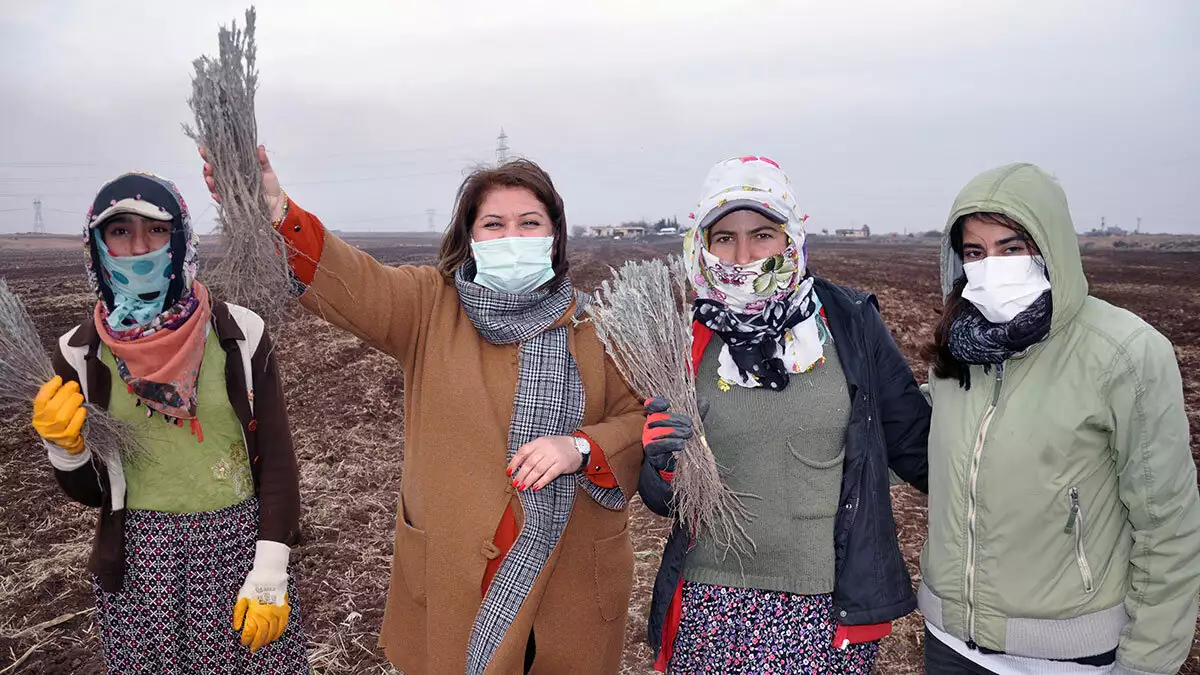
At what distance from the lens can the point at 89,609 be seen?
13.0 ft

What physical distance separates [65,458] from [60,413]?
6.5 inches

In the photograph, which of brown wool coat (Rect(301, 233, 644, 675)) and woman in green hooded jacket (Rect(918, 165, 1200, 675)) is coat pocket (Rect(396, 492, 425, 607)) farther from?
woman in green hooded jacket (Rect(918, 165, 1200, 675))

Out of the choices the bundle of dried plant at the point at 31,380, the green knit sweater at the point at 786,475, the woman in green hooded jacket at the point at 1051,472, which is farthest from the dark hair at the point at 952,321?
the bundle of dried plant at the point at 31,380

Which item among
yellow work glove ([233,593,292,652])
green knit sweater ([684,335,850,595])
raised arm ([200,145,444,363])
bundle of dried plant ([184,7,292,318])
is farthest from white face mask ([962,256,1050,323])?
yellow work glove ([233,593,292,652])

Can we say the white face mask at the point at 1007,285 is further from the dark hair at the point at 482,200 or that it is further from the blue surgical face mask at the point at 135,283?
the blue surgical face mask at the point at 135,283

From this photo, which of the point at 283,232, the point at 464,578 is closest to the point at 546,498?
the point at 464,578

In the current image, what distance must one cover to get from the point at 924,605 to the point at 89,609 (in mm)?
4172

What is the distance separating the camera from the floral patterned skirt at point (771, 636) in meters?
1.94

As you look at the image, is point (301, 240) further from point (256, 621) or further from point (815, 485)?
point (815, 485)

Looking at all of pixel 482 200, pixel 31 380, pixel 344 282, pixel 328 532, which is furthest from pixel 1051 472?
pixel 328 532

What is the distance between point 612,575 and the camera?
2096 millimetres

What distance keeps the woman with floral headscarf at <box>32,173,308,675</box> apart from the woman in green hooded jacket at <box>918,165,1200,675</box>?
1.89m

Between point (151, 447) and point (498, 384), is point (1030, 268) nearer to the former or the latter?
point (498, 384)

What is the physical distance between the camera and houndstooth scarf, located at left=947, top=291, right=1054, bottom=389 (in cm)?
182
